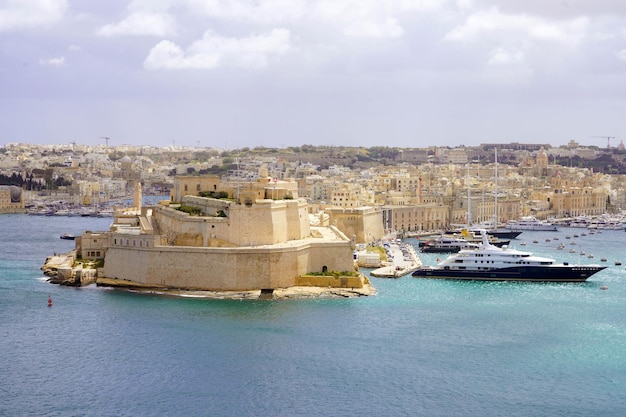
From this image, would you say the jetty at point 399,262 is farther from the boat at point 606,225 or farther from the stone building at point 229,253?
the boat at point 606,225

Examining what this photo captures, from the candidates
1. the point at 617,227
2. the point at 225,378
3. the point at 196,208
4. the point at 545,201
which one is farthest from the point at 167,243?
the point at 545,201

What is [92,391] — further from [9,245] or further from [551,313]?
[9,245]

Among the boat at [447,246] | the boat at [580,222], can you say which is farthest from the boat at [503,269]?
the boat at [580,222]

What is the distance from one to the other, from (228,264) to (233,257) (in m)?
0.19

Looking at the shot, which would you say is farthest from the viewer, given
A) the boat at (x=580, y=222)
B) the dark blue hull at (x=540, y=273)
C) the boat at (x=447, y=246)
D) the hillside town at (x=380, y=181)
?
the boat at (x=580, y=222)

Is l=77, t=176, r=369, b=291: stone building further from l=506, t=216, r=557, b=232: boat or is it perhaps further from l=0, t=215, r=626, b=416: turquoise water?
l=506, t=216, r=557, b=232: boat

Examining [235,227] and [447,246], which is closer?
[235,227]

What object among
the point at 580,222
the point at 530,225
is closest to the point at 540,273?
the point at 530,225

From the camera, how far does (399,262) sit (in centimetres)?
2891

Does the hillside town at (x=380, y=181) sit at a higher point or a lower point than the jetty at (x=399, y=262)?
higher

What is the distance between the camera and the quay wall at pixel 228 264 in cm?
2267

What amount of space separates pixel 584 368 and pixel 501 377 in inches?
64.6

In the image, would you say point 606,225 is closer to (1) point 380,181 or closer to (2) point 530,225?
(2) point 530,225

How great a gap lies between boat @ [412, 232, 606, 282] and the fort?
335 centimetres
